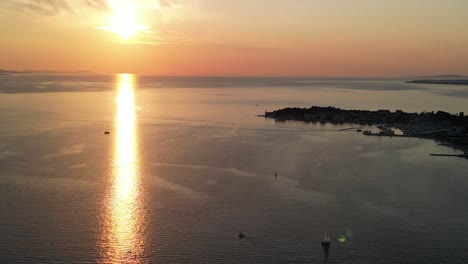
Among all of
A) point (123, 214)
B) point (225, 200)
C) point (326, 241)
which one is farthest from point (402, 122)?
point (123, 214)

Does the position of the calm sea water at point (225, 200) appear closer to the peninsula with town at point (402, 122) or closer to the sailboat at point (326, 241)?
the sailboat at point (326, 241)

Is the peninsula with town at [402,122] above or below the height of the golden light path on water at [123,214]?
above

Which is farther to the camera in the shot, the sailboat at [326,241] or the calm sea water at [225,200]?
the sailboat at [326,241]

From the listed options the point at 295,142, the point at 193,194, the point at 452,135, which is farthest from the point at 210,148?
the point at 452,135

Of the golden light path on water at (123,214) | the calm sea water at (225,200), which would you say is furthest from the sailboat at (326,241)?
the golden light path on water at (123,214)

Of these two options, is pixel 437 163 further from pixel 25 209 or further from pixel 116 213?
pixel 25 209

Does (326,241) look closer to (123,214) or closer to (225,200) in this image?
(225,200)
